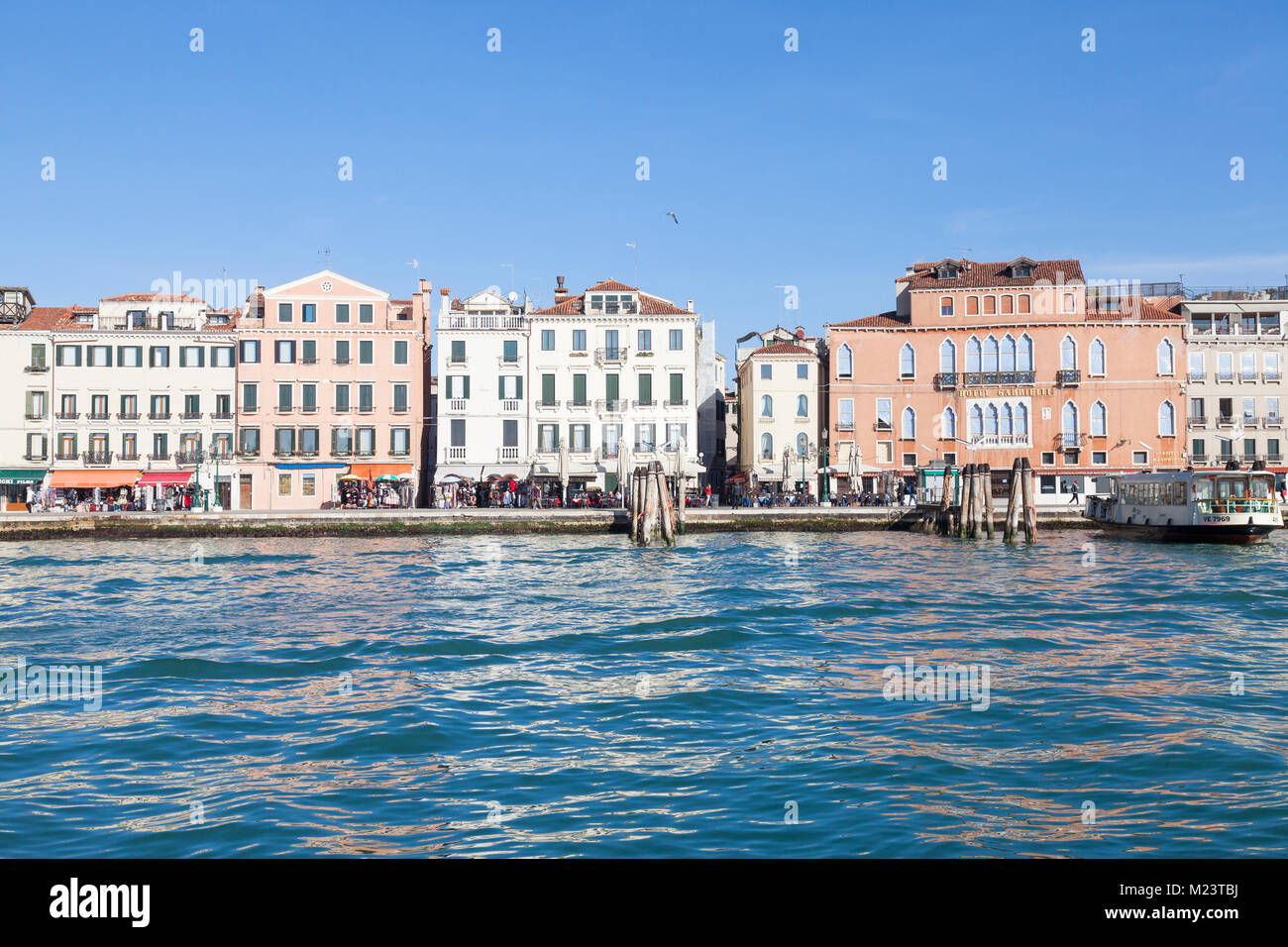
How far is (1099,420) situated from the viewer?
53188 mm

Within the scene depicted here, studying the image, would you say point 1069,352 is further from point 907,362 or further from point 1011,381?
point 907,362

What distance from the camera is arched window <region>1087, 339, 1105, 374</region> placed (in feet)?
175

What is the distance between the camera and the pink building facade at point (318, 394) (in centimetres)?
5272

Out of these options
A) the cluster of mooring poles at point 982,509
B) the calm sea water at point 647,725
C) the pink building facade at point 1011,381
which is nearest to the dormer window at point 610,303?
the pink building facade at point 1011,381

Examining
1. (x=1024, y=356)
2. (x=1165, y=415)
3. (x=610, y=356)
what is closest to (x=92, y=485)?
(x=610, y=356)

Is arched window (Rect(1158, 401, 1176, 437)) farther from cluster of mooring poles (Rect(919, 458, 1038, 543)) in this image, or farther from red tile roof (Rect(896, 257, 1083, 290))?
cluster of mooring poles (Rect(919, 458, 1038, 543))

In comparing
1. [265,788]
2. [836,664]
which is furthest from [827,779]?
[836,664]

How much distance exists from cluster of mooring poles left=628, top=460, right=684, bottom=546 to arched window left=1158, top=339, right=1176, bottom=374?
1130 inches

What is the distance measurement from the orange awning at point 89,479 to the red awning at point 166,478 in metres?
0.58

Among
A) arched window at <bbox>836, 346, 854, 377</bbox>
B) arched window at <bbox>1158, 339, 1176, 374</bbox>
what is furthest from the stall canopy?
arched window at <bbox>1158, 339, 1176, 374</bbox>

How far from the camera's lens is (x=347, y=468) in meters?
52.7

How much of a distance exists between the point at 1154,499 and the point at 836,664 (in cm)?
3080
